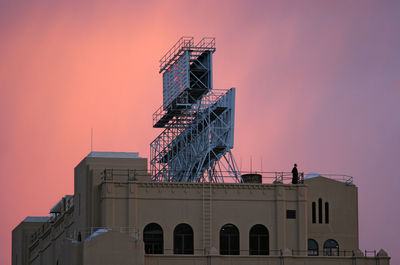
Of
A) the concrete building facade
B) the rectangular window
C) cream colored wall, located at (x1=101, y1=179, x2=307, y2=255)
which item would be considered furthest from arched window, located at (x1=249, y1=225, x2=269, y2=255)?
the rectangular window

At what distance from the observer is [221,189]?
95188mm

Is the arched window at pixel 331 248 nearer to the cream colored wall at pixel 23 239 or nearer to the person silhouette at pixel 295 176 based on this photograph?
the person silhouette at pixel 295 176

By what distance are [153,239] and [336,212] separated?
57.0ft

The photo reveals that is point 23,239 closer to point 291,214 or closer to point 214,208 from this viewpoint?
point 214,208

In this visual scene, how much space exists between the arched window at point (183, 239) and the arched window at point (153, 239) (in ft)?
4.03

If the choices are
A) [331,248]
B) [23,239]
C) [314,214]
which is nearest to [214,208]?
[314,214]

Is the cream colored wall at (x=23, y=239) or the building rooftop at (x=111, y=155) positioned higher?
the building rooftop at (x=111, y=155)

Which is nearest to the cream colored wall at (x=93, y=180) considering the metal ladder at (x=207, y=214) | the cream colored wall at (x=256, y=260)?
the metal ladder at (x=207, y=214)

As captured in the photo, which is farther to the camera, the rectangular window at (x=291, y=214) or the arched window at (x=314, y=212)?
the arched window at (x=314, y=212)

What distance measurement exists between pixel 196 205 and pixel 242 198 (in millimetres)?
3852

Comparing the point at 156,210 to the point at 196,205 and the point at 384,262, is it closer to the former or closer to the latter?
the point at 196,205

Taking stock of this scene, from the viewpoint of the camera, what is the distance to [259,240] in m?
94.9

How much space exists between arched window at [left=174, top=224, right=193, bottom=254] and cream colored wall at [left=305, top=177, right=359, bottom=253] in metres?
11.7

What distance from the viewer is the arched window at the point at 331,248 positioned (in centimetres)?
9975
